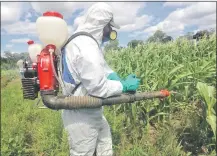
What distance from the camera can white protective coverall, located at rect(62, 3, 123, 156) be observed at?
2061mm

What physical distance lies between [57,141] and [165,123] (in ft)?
4.26

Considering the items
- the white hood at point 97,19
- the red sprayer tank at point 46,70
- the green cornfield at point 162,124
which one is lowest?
the green cornfield at point 162,124

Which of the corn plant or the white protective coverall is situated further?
the corn plant

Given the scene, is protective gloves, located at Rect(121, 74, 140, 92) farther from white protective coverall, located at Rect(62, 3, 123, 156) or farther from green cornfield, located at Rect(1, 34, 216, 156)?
green cornfield, located at Rect(1, 34, 216, 156)

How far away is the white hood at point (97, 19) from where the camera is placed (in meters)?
2.20

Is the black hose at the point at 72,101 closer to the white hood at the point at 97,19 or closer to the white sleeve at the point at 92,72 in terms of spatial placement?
the white sleeve at the point at 92,72

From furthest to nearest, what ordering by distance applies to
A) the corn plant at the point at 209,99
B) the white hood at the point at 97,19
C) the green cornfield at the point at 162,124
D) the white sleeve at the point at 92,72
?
the green cornfield at the point at 162,124, the corn plant at the point at 209,99, the white hood at the point at 97,19, the white sleeve at the point at 92,72

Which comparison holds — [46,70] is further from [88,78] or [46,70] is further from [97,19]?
[97,19]

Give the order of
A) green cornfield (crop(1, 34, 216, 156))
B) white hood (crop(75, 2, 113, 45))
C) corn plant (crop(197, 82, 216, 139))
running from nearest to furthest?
1. white hood (crop(75, 2, 113, 45))
2. corn plant (crop(197, 82, 216, 139))
3. green cornfield (crop(1, 34, 216, 156))

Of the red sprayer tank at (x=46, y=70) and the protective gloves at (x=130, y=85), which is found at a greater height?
the red sprayer tank at (x=46, y=70)

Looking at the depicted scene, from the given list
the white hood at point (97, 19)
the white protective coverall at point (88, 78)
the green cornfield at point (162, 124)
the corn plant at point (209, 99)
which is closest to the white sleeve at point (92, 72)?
the white protective coverall at point (88, 78)

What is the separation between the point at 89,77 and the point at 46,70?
318mm

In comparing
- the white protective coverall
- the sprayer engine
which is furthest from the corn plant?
the sprayer engine

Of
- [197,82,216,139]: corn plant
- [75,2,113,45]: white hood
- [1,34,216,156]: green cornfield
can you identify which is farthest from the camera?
[1,34,216,156]: green cornfield
